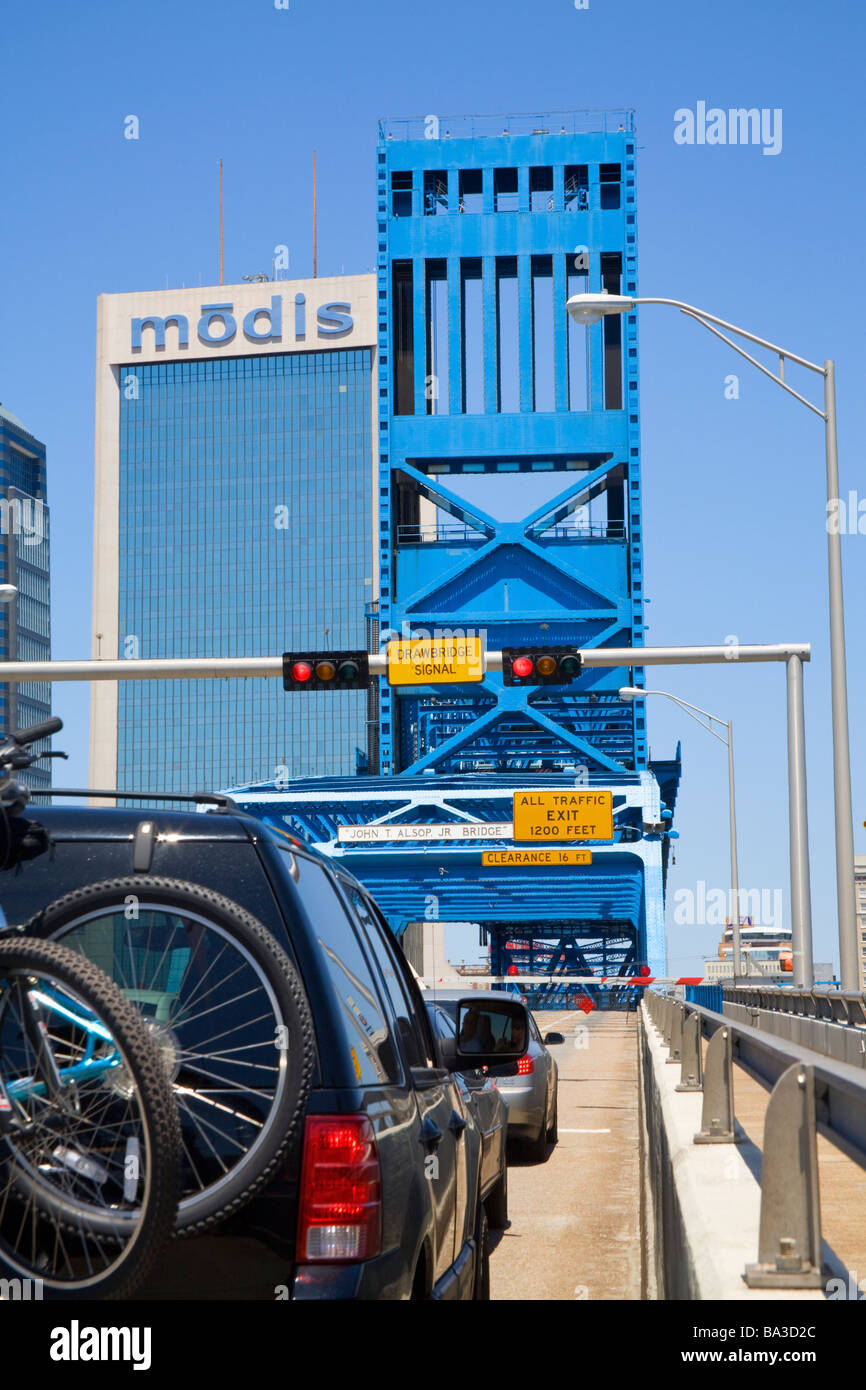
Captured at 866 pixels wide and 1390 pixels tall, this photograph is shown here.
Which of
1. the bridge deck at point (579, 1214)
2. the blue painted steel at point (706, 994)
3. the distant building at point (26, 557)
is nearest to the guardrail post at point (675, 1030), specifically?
the bridge deck at point (579, 1214)

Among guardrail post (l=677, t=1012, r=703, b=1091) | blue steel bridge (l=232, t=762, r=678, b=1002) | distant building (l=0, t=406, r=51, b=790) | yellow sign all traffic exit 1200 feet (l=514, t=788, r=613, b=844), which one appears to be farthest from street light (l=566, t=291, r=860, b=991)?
distant building (l=0, t=406, r=51, b=790)

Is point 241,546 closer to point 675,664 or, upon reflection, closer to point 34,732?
point 675,664

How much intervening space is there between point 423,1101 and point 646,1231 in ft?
13.2

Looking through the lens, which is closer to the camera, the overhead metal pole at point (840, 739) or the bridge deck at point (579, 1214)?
the bridge deck at point (579, 1214)

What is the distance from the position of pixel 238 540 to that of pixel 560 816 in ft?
387

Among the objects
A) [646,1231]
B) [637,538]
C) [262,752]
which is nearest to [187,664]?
[646,1231]

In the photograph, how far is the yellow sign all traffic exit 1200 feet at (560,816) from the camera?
43.3m

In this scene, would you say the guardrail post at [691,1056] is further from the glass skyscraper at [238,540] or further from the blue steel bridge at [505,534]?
the glass skyscraper at [238,540]

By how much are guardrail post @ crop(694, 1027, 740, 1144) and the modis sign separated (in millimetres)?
152173

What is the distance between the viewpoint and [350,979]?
451cm

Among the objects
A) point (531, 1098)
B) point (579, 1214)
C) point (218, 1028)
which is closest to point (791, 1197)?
point (218, 1028)

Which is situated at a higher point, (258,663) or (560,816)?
(258,663)

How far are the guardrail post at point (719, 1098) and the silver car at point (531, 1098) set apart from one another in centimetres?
701
